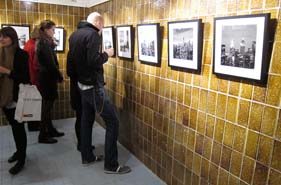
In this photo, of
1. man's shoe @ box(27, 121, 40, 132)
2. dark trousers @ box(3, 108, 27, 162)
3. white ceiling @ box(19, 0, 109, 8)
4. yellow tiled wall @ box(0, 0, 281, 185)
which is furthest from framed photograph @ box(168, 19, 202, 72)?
man's shoe @ box(27, 121, 40, 132)

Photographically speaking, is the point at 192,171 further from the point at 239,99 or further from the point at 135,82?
the point at 135,82

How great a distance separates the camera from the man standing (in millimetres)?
2129

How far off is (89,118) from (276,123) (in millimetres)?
1751

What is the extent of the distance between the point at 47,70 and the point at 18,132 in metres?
0.89

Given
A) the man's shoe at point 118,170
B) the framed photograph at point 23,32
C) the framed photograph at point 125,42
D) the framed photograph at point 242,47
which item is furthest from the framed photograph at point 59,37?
the framed photograph at point 242,47

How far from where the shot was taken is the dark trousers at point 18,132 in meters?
2.18

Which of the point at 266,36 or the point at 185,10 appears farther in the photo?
the point at 185,10

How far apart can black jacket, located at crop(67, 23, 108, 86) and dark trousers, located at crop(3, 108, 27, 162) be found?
69 cm

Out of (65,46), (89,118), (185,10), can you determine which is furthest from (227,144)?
(65,46)

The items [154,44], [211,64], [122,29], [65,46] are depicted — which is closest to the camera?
[211,64]

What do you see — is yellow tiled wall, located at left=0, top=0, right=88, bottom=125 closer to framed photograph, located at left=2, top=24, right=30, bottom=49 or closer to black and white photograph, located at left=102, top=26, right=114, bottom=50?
framed photograph, located at left=2, top=24, right=30, bottom=49

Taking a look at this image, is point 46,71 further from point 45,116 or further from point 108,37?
point 108,37

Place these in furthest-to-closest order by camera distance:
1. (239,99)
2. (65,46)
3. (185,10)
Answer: (65,46)
(185,10)
(239,99)

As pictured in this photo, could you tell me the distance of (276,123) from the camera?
3.90ft
